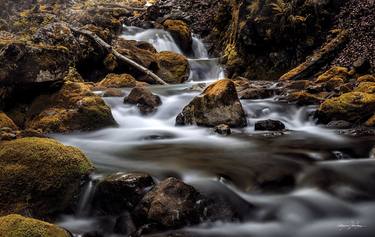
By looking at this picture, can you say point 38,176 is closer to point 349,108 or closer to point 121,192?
point 121,192

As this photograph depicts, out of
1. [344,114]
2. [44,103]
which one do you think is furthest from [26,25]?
[344,114]

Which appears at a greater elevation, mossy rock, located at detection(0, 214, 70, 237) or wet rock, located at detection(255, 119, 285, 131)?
wet rock, located at detection(255, 119, 285, 131)

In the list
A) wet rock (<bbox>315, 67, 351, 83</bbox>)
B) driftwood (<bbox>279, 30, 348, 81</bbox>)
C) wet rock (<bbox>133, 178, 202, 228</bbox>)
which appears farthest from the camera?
driftwood (<bbox>279, 30, 348, 81</bbox>)

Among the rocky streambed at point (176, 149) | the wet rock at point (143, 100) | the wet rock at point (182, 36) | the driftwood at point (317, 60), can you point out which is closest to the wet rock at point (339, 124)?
the rocky streambed at point (176, 149)

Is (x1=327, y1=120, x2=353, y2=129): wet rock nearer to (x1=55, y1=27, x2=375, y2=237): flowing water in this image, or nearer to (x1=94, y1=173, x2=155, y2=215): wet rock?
(x1=55, y1=27, x2=375, y2=237): flowing water

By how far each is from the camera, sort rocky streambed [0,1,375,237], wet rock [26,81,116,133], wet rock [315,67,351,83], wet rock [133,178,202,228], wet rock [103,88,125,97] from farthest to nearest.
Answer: wet rock [315,67,351,83], wet rock [103,88,125,97], wet rock [26,81,116,133], rocky streambed [0,1,375,237], wet rock [133,178,202,228]

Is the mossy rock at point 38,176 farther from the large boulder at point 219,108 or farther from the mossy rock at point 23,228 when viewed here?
the large boulder at point 219,108

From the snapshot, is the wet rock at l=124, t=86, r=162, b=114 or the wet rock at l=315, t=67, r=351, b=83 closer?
the wet rock at l=124, t=86, r=162, b=114

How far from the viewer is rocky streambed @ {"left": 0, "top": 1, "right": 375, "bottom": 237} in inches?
209

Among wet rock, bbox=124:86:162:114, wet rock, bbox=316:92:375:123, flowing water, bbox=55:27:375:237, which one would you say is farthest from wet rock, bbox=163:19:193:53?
wet rock, bbox=316:92:375:123

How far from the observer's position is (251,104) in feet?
37.7

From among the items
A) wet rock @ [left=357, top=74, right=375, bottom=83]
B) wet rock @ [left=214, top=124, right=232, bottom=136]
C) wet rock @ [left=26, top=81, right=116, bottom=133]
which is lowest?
wet rock @ [left=214, top=124, right=232, bottom=136]

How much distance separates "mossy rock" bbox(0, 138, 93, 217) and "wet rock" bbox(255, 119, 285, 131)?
4.70m

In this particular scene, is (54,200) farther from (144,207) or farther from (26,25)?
(26,25)
